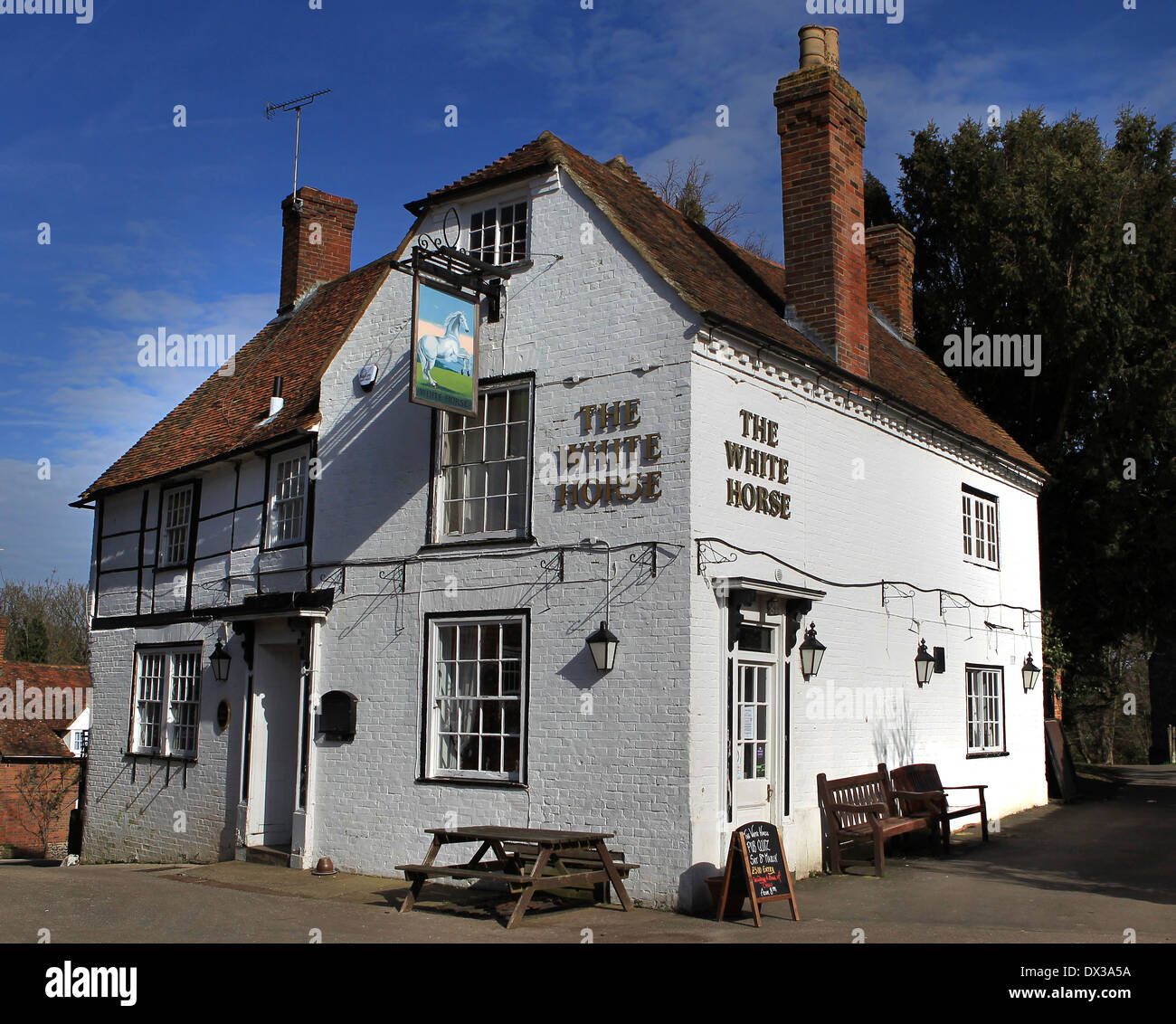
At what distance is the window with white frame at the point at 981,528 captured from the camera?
16750mm

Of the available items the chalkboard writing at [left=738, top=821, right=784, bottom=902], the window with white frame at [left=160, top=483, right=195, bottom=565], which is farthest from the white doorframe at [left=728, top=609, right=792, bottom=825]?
the window with white frame at [left=160, top=483, right=195, bottom=565]

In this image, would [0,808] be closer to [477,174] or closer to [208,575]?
[208,575]

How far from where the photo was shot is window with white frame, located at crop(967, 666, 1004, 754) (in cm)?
1648

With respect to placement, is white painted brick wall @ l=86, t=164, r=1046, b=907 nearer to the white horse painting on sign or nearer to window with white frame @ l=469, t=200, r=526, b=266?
window with white frame @ l=469, t=200, r=526, b=266

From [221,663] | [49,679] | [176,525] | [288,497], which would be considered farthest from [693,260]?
[49,679]

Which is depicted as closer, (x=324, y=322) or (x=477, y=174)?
(x=477, y=174)

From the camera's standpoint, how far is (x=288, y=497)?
14.8 meters

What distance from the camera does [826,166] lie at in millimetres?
13664

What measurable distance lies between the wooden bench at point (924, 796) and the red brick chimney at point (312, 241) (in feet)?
43.7

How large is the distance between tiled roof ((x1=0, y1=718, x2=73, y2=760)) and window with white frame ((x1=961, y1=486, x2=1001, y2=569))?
23.7m

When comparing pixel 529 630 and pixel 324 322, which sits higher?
pixel 324 322

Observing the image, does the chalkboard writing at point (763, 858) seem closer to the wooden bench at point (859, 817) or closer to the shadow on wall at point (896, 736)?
the wooden bench at point (859, 817)
